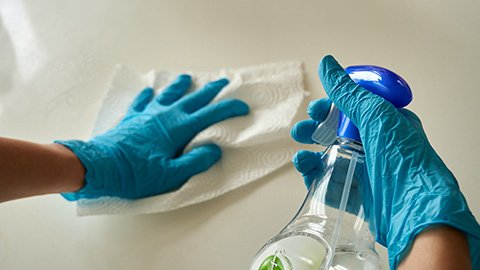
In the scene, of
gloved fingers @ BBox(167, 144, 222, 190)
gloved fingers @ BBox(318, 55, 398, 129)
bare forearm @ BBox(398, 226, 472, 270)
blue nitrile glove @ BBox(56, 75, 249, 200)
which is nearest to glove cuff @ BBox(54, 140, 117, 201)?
blue nitrile glove @ BBox(56, 75, 249, 200)

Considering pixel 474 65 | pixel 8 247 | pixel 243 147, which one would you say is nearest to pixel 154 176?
pixel 243 147

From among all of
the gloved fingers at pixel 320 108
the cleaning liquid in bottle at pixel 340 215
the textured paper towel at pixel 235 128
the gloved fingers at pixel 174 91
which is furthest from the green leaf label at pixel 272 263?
the gloved fingers at pixel 174 91

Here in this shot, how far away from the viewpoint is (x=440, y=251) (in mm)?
551

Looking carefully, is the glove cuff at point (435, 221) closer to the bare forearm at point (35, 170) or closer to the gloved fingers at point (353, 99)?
the gloved fingers at point (353, 99)

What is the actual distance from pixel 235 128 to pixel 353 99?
1.51ft

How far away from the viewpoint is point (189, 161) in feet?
3.40

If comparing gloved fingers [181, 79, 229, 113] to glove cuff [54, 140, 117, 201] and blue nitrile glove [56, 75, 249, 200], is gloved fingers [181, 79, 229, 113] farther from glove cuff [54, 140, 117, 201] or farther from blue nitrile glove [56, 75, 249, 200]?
glove cuff [54, 140, 117, 201]

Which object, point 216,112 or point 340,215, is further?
point 216,112

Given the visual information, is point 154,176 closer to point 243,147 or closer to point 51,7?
point 243,147

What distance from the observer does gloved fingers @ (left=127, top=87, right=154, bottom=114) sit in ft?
3.84

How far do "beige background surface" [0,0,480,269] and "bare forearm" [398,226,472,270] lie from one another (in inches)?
14.6

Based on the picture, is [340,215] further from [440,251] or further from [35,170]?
[35,170]

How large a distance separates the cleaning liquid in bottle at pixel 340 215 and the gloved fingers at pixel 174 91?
511mm

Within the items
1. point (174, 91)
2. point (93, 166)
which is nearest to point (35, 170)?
point (93, 166)
